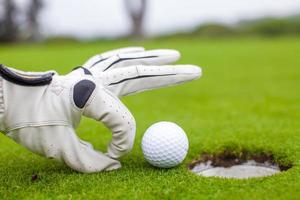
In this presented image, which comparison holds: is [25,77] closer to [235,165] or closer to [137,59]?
[137,59]

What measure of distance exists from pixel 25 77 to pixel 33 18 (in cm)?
2656

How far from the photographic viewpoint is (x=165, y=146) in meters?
3.13

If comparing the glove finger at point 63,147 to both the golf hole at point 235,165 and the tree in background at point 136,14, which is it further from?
the tree in background at point 136,14

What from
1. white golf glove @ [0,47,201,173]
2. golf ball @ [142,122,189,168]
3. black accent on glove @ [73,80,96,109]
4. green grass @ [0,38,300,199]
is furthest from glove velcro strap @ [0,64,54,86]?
golf ball @ [142,122,189,168]

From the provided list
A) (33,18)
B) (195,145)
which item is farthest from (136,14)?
(195,145)

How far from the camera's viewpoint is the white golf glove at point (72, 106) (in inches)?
111

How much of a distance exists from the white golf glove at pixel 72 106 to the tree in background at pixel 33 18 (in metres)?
24.9

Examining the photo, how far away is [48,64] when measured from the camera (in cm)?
1068

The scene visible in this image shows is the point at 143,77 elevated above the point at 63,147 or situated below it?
above

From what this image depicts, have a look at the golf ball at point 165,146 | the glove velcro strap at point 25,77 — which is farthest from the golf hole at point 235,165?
the glove velcro strap at point 25,77

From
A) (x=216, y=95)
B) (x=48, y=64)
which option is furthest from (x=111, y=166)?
(x=48, y=64)

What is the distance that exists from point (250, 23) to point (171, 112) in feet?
81.9

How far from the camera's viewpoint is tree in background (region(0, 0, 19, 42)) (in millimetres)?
25344

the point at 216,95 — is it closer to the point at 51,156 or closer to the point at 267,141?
the point at 267,141
